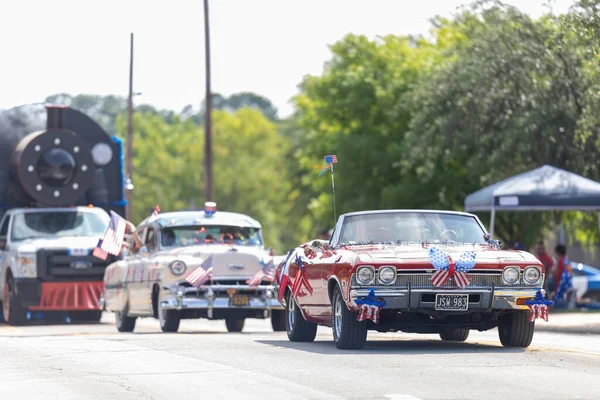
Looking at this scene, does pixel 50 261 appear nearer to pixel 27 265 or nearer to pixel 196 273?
pixel 27 265

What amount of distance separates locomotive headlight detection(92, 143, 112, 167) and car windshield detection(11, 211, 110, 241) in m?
1.18

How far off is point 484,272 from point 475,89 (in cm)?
2435

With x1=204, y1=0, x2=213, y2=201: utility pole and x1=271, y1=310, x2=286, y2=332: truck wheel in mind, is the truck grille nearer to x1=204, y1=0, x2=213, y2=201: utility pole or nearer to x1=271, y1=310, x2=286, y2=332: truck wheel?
x1=271, y1=310, x2=286, y2=332: truck wheel

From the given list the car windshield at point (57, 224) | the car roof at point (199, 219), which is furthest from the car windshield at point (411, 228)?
the car windshield at point (57, 224)

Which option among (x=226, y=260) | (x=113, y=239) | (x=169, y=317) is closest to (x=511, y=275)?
(x=226, y=260)

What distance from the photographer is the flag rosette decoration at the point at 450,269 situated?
47.9ft

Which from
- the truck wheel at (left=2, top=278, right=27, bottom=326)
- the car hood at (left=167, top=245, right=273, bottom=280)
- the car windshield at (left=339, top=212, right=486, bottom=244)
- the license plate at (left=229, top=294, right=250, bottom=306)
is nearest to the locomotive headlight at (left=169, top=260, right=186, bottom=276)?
the car hood at (left=167, top=245, right=273, bottom=280)

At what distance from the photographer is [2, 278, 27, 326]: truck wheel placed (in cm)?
2630

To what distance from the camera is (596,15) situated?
86.7ft

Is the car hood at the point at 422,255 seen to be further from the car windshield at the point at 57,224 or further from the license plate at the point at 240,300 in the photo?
the car windshield at the point at 57,224

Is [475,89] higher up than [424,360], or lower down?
higher up

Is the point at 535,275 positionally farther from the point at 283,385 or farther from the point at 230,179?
the point at 230,179

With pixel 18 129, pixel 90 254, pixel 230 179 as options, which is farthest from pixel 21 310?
pixel 230 179

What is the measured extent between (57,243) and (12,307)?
1.44 metres
